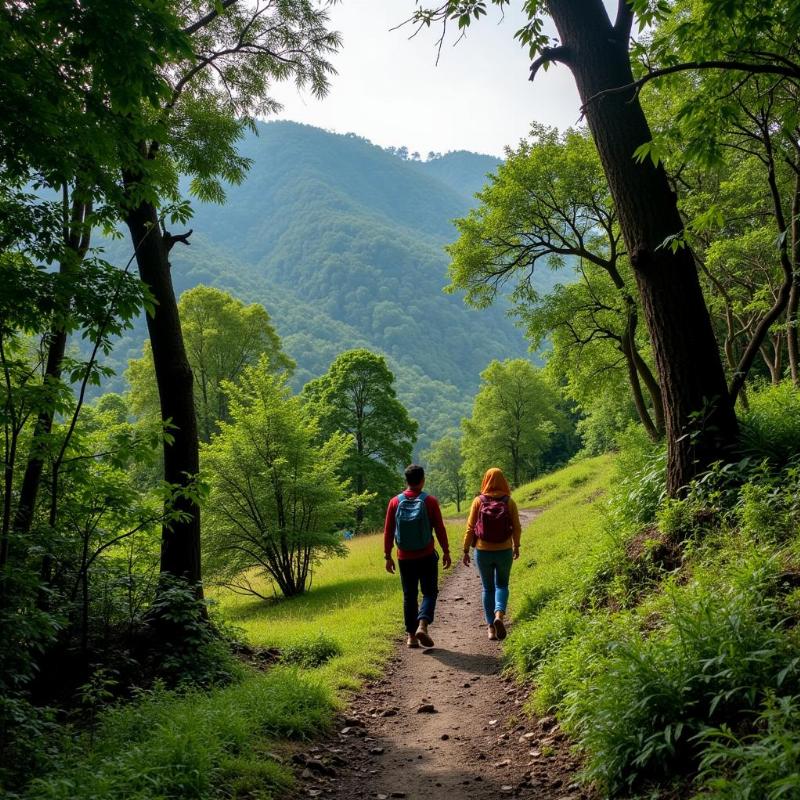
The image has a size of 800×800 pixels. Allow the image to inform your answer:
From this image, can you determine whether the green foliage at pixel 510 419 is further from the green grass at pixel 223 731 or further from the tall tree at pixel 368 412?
the green grass at pixel 223 731

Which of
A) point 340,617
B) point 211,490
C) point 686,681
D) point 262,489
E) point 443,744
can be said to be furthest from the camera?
point 262,489

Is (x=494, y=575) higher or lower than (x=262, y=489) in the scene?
lower

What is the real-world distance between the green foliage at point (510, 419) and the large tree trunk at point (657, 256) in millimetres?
37537

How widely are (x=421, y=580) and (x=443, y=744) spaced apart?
276 cm

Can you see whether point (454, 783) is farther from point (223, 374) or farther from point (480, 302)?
point (223, 374)

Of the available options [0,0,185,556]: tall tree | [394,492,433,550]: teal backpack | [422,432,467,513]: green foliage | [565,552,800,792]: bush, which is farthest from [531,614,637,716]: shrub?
[422,432,467,513]: green foliage

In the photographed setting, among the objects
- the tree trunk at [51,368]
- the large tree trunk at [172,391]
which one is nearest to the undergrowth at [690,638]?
the large tree trunk at [172,391]

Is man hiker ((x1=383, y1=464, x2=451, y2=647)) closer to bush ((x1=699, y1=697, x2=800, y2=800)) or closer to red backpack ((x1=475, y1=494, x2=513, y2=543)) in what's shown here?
red backpack ((x1=475, y1=494, x2=513, y2=543))

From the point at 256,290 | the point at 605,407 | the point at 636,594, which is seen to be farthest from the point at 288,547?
the point at 256,290

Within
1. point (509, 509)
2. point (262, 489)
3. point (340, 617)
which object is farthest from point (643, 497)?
point (262, 489)

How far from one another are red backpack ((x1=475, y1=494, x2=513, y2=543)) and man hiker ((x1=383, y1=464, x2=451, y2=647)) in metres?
0.50

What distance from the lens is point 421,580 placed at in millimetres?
7566

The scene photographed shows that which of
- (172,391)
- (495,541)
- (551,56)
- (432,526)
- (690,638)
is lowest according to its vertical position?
(690,638)

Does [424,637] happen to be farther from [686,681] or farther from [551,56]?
[551,56]
